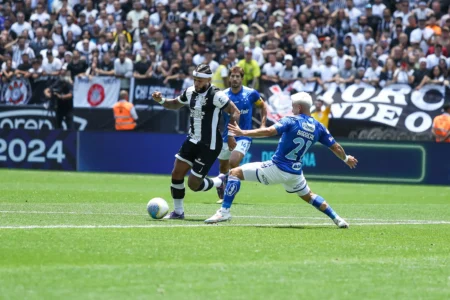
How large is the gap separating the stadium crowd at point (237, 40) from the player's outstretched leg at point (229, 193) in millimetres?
15124

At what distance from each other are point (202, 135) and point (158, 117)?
630 inches

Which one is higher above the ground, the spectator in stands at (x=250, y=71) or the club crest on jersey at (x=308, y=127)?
the club crest on jersey at (x=308, y=127)

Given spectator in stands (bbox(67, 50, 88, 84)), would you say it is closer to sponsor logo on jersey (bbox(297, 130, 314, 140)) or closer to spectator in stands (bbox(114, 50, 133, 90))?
spectator in stands (bbox(114, 50, 133, 90))

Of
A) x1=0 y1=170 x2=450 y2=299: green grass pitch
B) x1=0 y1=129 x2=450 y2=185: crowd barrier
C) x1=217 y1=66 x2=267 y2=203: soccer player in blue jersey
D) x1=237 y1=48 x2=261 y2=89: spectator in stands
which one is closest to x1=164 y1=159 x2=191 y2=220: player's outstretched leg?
x1=0 y1=170 x2=450 y2=299: green grass pitch

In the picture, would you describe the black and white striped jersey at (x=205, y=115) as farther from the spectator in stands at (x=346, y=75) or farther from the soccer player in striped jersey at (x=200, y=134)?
the spectator in stands at (x=346, y=75)

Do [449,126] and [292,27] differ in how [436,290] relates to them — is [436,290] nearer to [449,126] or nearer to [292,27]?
[449,126]

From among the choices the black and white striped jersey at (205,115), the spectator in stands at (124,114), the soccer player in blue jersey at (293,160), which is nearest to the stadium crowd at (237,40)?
the spectator in stands at (124,114)

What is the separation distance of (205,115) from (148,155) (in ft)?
48.4

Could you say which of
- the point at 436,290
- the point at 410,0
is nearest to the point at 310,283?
the point at 436,290

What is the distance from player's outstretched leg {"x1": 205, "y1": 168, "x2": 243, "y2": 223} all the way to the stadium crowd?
15124 mm

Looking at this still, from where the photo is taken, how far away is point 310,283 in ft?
29.2

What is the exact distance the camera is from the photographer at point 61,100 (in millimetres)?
32219

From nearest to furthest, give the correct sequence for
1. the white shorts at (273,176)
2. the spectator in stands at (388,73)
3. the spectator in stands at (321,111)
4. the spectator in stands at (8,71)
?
the white shorts at (273,176), the spectator in stands at (321,111), the spectator in stands at (388,73), the spectator in stands at (8,71)

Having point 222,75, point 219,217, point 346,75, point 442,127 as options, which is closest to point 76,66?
point 222,75
